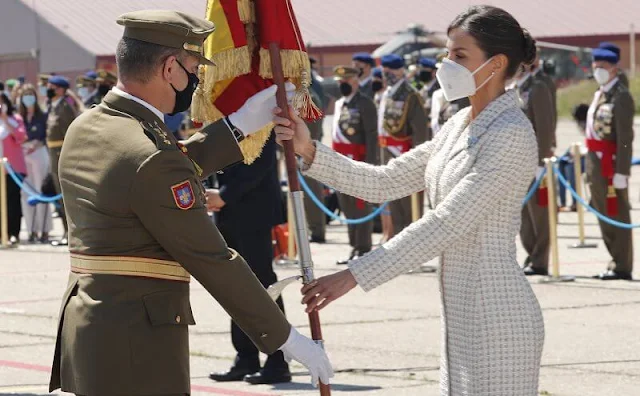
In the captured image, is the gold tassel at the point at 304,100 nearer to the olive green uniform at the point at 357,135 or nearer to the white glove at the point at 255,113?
the white glove at the point at 255,113

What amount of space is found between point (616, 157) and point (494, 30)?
7.88m

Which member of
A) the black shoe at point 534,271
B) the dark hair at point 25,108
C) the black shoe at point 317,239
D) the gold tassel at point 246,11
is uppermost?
the gold tassel at point 246,11

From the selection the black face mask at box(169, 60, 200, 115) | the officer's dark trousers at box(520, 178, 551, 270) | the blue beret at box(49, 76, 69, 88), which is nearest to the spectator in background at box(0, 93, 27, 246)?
the blue beret at box(49, 76, 69, 88)

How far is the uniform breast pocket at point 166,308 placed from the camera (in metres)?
4.29

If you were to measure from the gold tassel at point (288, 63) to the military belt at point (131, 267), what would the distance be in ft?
4.26

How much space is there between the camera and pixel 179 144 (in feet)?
15.8

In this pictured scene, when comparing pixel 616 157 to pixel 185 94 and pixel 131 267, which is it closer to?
pixel 185 94

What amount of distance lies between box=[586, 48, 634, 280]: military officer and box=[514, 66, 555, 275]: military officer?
39 centimetres

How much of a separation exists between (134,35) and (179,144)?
23.5 inches

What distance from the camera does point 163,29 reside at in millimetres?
4316

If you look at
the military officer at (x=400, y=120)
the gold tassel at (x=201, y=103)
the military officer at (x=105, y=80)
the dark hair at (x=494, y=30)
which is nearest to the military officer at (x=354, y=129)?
the military officer at (x=400, y=120)

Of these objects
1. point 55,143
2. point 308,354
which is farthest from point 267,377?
point 55,143

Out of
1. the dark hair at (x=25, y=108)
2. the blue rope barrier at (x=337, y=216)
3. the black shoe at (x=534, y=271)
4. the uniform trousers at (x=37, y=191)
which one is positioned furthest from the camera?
the dark hair at (x=25, y=108)

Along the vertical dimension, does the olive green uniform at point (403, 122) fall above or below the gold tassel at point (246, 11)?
below
